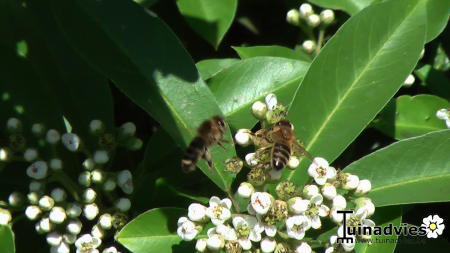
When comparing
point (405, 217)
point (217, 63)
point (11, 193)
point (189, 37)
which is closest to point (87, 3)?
point (217, 63)

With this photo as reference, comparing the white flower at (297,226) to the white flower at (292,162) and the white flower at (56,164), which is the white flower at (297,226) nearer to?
the white flower at (292,162)

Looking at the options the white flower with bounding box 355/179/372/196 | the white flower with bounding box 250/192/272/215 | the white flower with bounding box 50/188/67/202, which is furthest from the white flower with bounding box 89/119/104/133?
the white flower with bounding box 355/179/372/196

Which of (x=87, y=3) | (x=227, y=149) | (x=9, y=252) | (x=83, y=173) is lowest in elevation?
(x=9, y=252)

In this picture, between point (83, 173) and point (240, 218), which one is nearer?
point (240, 218)

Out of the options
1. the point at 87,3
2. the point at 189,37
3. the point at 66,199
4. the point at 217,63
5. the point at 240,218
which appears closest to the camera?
the point at 240,218

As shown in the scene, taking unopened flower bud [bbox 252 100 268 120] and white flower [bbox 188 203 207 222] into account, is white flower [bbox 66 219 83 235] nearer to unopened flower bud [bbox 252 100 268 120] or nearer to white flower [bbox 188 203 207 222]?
white flower [bbox 188 203 207 222]

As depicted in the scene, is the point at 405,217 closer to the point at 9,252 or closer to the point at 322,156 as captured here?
the point at 322,156

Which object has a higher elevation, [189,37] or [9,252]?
[189,37]

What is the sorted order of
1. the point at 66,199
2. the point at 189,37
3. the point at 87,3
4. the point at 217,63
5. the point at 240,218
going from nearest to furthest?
the point at 240,218 → the point at 87,3 → the point at 66,199 → the point at 217,63 → the point at 189,37
